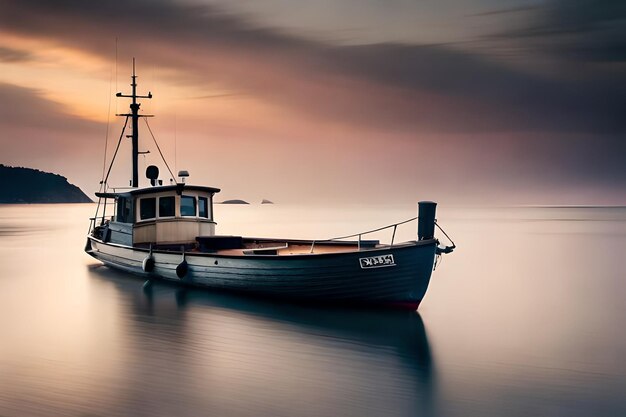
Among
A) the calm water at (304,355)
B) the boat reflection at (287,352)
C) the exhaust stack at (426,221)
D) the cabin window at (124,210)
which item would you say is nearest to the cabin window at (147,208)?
the cabin window at (124,210)

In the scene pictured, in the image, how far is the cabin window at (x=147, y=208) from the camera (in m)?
19.4

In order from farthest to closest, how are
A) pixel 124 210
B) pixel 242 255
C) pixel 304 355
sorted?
pixel 124 210 < pixel 242 255 < pixel 304 355

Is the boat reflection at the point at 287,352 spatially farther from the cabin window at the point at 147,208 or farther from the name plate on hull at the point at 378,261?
the cabin window at the point at 147,208

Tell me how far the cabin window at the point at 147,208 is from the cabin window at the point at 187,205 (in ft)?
3.35

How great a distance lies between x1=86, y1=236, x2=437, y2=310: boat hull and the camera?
545 inches

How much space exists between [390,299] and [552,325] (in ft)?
16.5

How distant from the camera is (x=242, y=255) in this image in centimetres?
1562

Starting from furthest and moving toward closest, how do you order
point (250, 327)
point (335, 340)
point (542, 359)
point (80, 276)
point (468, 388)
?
point (80, 276)
point (250, 327)
point (335, 340)
point (542, 359)
point (468, 388)

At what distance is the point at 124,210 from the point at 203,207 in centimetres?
308

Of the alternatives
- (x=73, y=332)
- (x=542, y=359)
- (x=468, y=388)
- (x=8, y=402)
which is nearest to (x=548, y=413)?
(x=468, y=388)

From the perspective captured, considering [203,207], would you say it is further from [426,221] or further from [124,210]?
[426,221]

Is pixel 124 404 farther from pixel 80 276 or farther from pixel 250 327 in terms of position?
pixel 80 276

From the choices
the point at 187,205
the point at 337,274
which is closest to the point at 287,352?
the point at 337,274

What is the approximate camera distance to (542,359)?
11617mm
